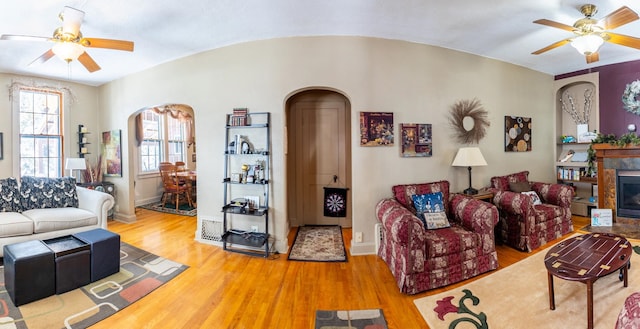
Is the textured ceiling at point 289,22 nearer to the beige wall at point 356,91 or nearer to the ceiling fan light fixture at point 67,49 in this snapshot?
the beige wall at point 356,91

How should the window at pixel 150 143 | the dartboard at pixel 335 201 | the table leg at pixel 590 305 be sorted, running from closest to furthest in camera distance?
1. the table leg at pixel 590 305
2. the dartboard at pixel 335 201
3. the window at pixel 150 143

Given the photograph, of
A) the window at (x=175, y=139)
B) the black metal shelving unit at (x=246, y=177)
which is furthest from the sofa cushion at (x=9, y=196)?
the window at (x=175, y=139)

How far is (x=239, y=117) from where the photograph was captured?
11.0 feet

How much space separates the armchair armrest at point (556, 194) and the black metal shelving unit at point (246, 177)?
4005mm

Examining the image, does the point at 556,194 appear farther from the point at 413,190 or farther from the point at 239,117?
the point at 239,117

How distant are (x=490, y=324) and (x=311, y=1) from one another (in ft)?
10.2

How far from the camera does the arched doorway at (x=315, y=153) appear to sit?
4242 mm

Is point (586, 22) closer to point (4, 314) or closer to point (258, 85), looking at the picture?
point (258, 85)

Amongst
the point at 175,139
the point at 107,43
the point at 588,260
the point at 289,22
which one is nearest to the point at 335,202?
the point at 289,22

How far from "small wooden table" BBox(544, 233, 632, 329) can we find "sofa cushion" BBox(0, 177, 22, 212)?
577 centimetres

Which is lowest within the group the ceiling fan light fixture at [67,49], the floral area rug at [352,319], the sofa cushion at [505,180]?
the floral area rug at [352,319]

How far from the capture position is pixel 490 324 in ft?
6.29

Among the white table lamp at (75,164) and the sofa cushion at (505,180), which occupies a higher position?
the white table lamp at (75,164)

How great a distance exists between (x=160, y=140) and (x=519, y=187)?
747 cm
